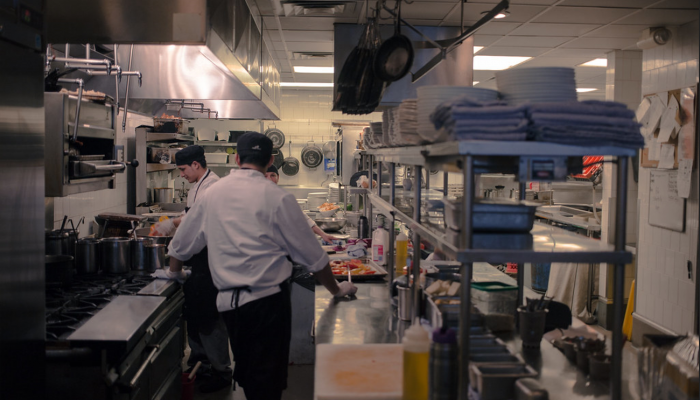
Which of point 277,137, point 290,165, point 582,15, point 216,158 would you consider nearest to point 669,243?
point 582,15

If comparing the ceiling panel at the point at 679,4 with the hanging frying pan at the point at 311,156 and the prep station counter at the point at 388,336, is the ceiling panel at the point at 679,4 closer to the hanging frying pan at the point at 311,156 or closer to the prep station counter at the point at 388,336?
the prep station counter at the point at 388,336

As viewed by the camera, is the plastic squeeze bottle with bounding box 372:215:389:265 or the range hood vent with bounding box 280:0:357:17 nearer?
the plastic squeeze bottle with bounding box 372:215:389:265

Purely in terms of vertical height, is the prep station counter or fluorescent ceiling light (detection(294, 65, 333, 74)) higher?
fluorescent ceiling light (detection(294, 65, 333, 74))

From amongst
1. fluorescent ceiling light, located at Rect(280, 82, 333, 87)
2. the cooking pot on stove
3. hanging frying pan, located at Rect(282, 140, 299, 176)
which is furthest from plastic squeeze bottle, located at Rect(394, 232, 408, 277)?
hanging frying pan, located at Rect(282, 140, 299, 176)

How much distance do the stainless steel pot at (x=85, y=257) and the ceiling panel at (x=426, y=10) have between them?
2973mm

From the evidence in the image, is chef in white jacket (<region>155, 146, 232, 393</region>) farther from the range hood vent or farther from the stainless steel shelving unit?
the stainless steel shelving unit

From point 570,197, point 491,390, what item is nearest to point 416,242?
point 491,390

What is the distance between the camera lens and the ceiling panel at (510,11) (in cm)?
468

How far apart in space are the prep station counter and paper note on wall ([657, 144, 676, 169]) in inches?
92.0

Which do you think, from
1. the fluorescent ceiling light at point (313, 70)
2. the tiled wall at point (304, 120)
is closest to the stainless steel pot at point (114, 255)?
the fluorescent ceiling light at point (313, 70)

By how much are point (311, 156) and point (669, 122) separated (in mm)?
7340

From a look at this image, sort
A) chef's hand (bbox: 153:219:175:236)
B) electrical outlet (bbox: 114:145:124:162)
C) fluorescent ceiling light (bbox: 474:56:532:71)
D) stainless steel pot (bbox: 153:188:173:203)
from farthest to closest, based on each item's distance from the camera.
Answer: fluorescent ceiling light (bbox: 474:56:532:71) → stainless steel pot (bbox: 153:188:173:203) → chef's hand (bbox: 153:219:175:236) → electrical outlet (bbox: 114:145:124:162)

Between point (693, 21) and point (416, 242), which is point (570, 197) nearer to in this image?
point (693, 21)

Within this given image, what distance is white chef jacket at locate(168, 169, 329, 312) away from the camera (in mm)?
2895
